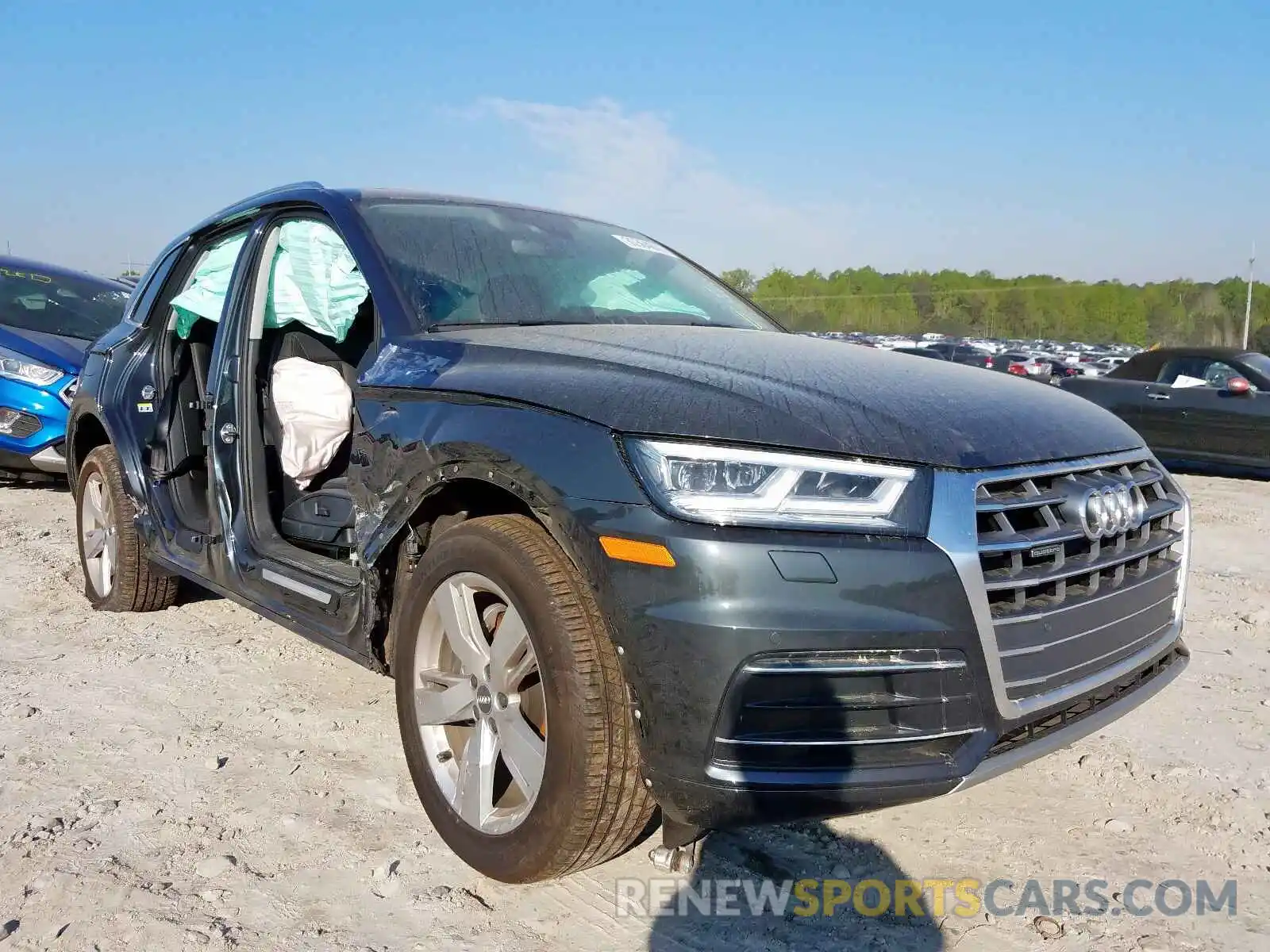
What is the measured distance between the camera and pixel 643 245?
3.79 metres

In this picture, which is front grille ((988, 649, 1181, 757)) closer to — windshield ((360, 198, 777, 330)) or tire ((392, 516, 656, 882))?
tire ((392, 516, 656, 882))

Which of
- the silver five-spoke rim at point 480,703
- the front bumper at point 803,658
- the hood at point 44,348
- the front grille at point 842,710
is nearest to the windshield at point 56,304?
the hood at point 44,348

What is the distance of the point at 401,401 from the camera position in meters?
2.52

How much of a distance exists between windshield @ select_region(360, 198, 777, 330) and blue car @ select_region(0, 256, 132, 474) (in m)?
4.00

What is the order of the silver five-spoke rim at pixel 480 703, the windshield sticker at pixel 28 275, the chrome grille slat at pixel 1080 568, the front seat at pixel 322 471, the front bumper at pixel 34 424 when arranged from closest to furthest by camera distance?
the chrome grille slat at pixel 1080 568 → the silver five-spoke rim at pixel 480 703 → the front seat at pixel 322 471 → the front bumper at pixel 34 424 → the windshield sticker at pixel 28 275

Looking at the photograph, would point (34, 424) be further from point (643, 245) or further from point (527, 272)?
point (527, 272)

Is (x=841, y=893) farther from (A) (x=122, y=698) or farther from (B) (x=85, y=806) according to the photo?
(A) (x=122, y=698)

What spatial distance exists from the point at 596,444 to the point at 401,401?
30.0 inches

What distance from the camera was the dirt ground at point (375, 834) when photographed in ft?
6.94

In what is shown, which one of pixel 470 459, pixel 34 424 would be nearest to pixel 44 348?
pixel 34 424

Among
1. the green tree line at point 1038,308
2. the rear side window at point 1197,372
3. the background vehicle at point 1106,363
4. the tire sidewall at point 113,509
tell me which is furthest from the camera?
the green tree line at point 1038,308

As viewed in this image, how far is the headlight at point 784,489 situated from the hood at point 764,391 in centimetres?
4

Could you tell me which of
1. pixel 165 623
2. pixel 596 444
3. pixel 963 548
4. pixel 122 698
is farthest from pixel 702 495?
pixel 165 623

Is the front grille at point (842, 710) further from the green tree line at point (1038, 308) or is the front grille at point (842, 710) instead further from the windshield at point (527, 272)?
the green tree line at point (1038, 308)
